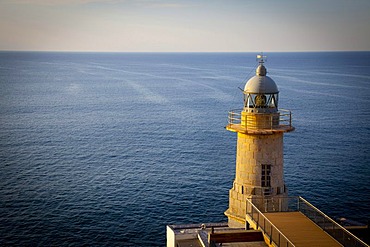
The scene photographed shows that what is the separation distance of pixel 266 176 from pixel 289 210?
91.7 inches

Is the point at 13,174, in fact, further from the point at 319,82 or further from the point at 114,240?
the point at 319,82

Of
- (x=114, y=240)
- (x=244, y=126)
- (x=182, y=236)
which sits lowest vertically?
(x=114, y=240)

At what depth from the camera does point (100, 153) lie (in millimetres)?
74500

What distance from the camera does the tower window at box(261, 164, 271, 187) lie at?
91.0 ft

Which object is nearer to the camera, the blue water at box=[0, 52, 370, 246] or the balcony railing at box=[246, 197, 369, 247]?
the balcony railing at box=[246, 197, 369, 247]

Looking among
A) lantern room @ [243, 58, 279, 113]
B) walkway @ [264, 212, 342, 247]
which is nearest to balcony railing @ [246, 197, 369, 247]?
walkway @ [264, 212, 342, 247]

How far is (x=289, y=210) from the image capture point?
2683cm

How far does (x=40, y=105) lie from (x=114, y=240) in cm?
8884

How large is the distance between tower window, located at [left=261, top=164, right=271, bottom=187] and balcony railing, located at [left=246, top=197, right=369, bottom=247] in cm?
118

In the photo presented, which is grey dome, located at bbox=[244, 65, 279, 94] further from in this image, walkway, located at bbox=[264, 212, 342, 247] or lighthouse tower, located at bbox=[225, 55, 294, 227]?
walkway, located at bbox=[264, 212, 342, 247]

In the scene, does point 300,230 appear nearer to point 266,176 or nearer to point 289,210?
point 289,210

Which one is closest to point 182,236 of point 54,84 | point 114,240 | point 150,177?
point 114,240

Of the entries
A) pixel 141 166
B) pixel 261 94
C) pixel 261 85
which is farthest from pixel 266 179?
pixel 141 166

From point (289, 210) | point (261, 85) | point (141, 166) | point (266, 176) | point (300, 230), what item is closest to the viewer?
point (300, 230)
